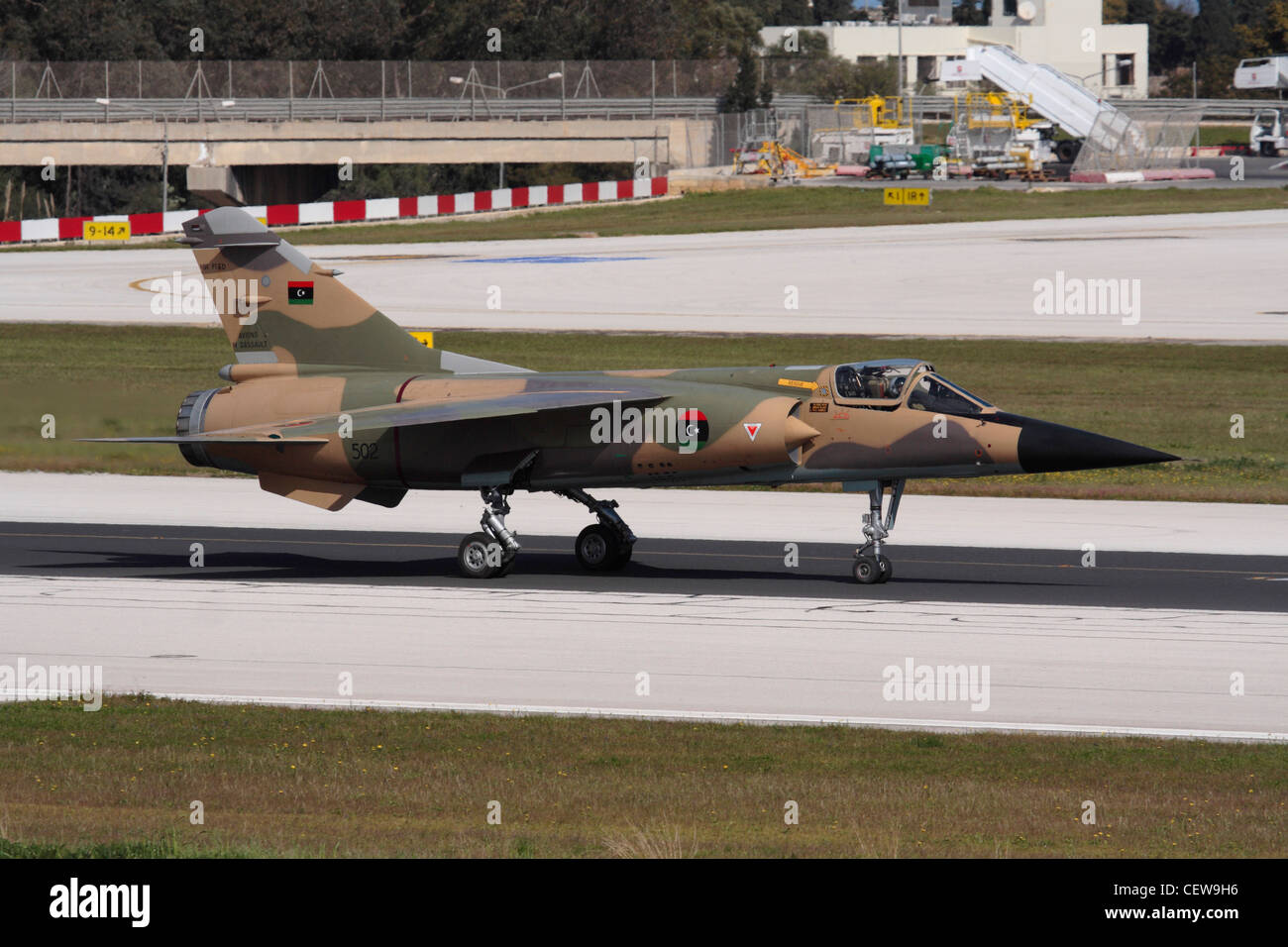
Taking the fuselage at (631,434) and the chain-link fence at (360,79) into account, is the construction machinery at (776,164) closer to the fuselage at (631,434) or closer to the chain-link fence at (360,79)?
the chain-link fence at (360,79)

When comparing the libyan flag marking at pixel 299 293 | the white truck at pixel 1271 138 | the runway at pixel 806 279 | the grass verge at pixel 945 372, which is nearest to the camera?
the libyan flag marking at pixel 299 293

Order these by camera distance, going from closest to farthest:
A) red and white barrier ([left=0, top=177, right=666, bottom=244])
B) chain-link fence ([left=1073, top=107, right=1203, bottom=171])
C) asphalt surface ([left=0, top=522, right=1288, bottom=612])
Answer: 1. asphalt surface ([left=0, top=522, right=1288, bottom=612])
2. red and white barrier ([left=0, top=177, right=666, bottom=244])
3. chain-link fence ([left=1073, top=107, right=1203, bottom=171])

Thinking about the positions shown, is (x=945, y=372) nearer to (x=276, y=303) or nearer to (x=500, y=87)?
(x=276, y=303)

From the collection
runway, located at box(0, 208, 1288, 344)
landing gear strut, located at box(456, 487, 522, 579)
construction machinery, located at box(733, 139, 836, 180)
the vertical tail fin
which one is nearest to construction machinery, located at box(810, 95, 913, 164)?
construction machinery, located at box(733, 139, 836, 180)

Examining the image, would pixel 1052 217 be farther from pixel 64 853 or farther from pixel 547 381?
pixel 64 853

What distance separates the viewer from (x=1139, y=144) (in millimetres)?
92500

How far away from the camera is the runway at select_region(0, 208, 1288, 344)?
5047cm

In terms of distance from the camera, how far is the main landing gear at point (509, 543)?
21594 millimetres

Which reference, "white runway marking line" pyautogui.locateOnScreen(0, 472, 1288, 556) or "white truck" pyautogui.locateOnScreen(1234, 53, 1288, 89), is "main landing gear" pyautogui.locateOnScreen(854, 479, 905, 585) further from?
"white truck" pyautogui.locateOnScreen(1234, 53, 1288, 89)

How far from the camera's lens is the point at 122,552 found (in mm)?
23562

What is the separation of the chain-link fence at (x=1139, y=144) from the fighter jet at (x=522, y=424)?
75051 mm

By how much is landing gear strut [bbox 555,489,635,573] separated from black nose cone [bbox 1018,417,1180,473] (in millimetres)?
5570

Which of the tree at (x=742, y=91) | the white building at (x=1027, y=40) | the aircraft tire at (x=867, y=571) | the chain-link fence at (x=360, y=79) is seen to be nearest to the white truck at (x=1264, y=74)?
the white building at (x=1027, y=40)

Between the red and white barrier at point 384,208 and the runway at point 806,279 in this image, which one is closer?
the runway at point 806,279
